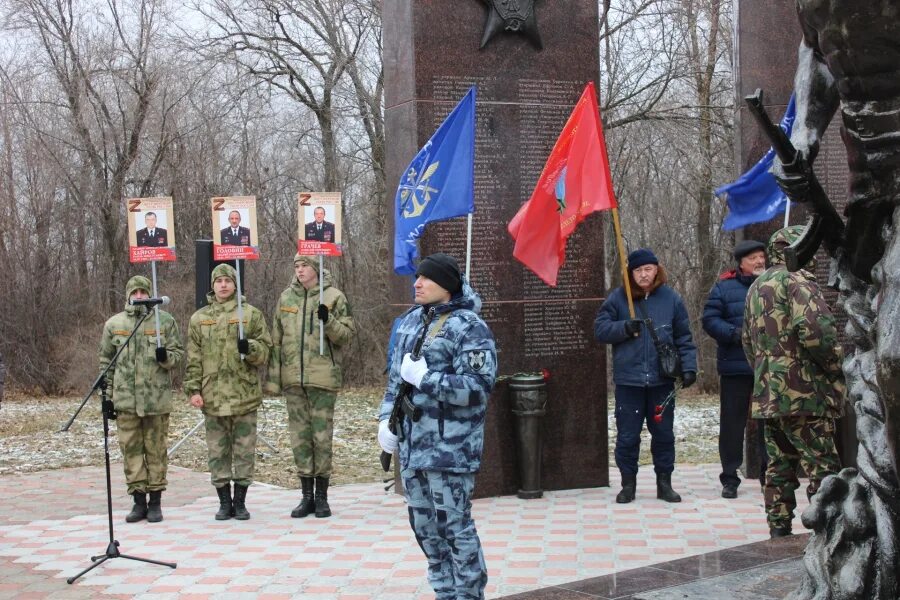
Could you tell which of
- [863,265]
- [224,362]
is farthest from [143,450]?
[863,265]

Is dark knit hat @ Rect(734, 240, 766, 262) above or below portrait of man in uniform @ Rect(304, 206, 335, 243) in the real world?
below

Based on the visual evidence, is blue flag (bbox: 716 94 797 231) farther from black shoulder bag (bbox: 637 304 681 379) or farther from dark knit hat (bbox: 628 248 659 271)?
black shoulder bag (bbox: 637 304 681 379)

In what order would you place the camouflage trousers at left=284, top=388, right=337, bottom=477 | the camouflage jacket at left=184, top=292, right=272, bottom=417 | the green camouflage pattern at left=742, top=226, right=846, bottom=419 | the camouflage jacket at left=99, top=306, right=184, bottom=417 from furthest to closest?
the camouflage trousers at left=284, top=388, right=337, bottom=477 → the camouflage jacket at left=184, top=292, right=272, bottom=417 → the camouflage jacket at left=99, top=306, right=184, bottom=417 → the green camouflage pattern at left=742, top=226, right=846, bottom=419

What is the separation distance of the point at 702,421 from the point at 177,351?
835 centimetres

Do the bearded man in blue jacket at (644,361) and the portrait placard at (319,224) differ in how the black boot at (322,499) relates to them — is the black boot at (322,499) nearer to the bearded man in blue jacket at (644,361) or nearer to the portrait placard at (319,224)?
the portrait placard at (319,224)

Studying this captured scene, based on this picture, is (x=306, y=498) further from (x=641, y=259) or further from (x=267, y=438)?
(x=267, y=438)

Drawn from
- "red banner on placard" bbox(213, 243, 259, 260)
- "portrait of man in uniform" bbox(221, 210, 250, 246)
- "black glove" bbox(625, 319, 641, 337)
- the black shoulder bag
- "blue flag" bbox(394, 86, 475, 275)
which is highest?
"blue flag" bbox(394, 86, 475, 275)

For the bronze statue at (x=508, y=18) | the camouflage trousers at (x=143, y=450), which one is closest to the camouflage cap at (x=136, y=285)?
the camouflage trousers at (x=143, y=450)

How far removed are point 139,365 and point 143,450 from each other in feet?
2.17

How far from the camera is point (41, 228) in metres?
23.6

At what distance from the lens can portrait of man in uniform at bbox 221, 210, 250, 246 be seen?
8633 millimetres

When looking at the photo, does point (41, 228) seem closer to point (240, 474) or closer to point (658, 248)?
point (658, 248)

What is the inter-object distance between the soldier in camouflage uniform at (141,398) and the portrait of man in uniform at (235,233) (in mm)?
784

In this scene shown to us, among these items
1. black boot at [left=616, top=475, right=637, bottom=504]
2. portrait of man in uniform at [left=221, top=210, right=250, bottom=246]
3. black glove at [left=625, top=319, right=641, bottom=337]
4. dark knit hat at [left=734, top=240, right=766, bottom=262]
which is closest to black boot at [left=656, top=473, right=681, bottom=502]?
black boot at [left=616, top=475, right=637, bottom=504]
